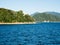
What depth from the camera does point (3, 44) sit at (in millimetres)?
45969

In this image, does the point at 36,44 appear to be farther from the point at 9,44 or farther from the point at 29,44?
the point at 9,44

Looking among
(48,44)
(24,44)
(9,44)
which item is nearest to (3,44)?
(9,44)

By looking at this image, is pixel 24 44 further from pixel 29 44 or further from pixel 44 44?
pixel 44 44

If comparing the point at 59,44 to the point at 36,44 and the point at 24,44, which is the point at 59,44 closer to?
the point at 36,44

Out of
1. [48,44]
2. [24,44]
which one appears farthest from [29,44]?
[48,44]

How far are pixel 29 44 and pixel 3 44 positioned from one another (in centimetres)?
635

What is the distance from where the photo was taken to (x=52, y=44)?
46656 mm

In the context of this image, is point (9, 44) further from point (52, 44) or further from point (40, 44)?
point (52, 44)

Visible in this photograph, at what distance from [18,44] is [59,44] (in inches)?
397

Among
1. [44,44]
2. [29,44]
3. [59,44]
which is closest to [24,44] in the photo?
[29,44]

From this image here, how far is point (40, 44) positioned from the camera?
4600 centimetres

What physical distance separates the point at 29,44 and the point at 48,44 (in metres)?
4.71

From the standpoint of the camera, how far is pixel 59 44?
152ft

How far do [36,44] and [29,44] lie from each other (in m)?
1.74
